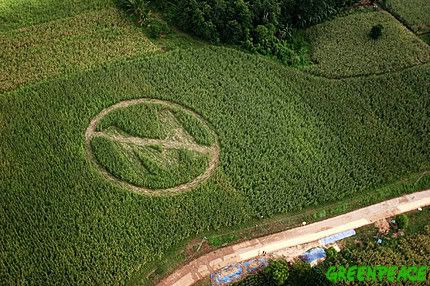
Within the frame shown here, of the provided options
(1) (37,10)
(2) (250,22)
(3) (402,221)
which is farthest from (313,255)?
(1) (37,10)

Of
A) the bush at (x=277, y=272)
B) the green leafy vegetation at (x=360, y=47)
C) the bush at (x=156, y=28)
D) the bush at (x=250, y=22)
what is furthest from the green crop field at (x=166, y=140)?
the bush at (x=277, y=272)

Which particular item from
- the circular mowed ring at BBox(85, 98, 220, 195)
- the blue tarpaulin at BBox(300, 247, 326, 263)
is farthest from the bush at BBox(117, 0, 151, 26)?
the blue tarpaulin at BBox(300, 247, 326, 263)

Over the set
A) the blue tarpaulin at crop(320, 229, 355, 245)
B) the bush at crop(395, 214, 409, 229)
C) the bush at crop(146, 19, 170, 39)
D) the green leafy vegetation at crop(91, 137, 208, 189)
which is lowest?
the blue tarpaulin at crop(320, 229, 355, 245)

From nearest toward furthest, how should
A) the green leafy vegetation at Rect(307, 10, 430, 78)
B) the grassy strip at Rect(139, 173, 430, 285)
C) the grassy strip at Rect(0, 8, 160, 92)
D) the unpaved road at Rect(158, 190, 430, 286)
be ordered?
the grassy strip at Rect(139, 173, 430, 285) → the unpaved road at Rect(158, 190, 430, 286) → the grassy strip at Rect(0, 8, 160, 92) → the green leafy vegetation at Rect(307, 10, 430, 78)

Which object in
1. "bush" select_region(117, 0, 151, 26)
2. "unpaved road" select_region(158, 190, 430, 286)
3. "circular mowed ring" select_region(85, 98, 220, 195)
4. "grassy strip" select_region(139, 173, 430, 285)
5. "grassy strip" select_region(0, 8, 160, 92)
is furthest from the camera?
"bush" select_region(117, 0, 151, 26)

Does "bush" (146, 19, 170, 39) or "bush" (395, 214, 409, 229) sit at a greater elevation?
"bush" (146, 19, 170, 39)

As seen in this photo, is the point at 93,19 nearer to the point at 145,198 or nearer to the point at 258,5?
the point at 258,5

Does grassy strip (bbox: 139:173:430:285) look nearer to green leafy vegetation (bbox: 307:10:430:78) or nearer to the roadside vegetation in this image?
the roadside vegetation

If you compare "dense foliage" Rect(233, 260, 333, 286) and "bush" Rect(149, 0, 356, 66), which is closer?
"dense foliage" Rect(233, 260, 333, 286)
